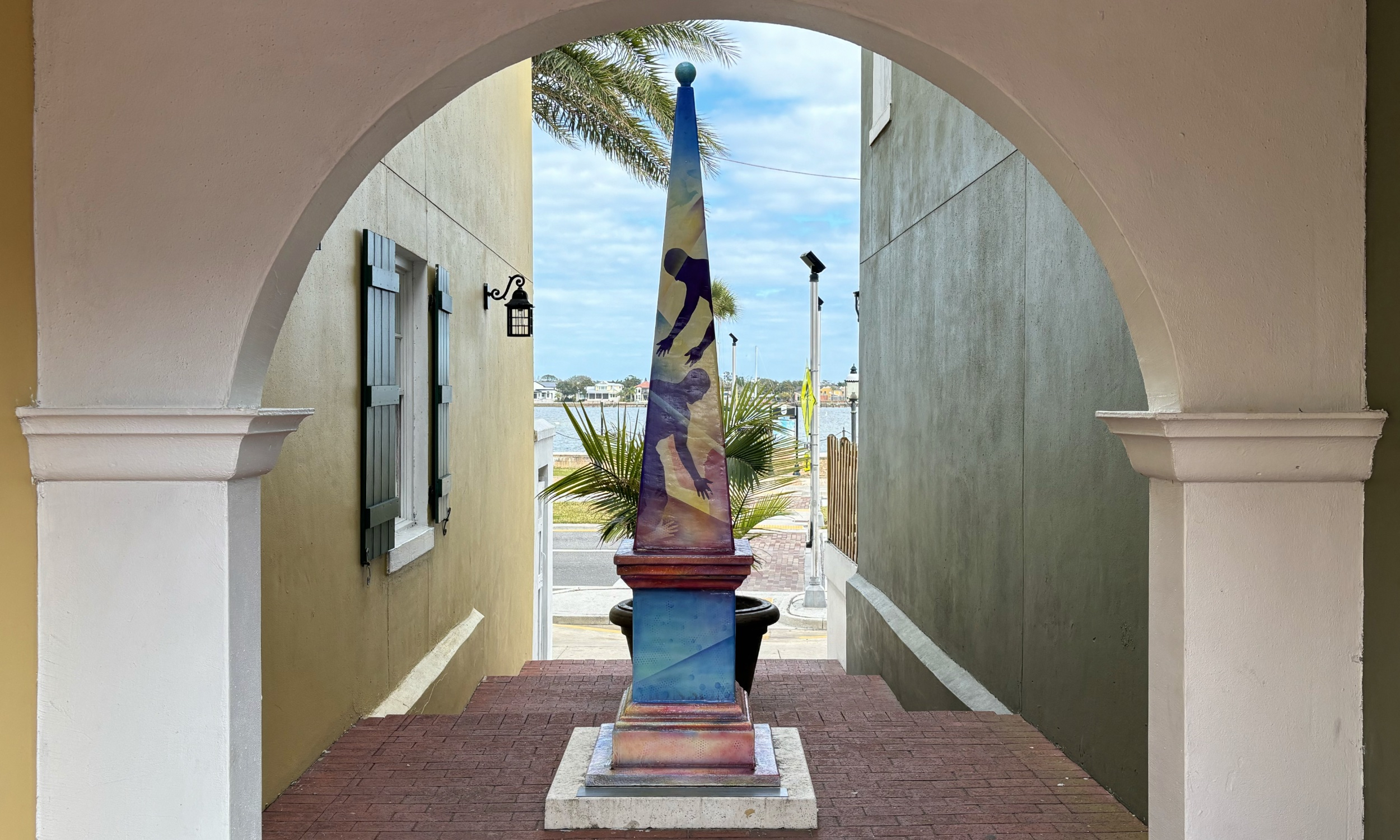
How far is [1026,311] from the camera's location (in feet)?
17.4

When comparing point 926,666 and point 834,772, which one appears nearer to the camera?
point 834,772

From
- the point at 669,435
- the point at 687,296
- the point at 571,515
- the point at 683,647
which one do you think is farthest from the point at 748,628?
the point at 571,515

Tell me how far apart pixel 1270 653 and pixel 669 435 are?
7.47 feet

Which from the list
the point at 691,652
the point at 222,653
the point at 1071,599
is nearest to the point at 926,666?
the point at 1071,599

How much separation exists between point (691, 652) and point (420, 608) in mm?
2964

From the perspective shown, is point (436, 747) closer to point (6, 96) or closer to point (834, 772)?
point (834, 772)

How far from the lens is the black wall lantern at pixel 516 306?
28.0ft

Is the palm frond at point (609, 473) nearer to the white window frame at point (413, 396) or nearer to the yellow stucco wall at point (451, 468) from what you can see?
the white window frame at point (413, 396)

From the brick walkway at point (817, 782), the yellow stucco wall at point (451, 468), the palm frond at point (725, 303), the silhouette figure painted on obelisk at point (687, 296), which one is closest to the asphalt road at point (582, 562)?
the yellow stucco wall at point (451, 468)

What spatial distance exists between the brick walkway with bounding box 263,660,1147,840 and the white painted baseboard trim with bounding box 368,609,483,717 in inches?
19.7

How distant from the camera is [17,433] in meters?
2.56

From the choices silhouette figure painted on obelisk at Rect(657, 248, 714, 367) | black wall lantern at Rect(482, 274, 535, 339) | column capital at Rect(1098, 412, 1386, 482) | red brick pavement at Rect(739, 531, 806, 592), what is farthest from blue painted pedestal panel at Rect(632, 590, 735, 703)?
red brick pavement at Rect(739, 531, 806, 592)

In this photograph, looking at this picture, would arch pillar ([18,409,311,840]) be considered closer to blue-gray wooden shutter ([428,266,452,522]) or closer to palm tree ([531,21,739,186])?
blue-gray wooden shutter ([428,266,452,522])

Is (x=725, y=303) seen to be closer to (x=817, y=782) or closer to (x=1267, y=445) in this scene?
(x=817, y=782)
